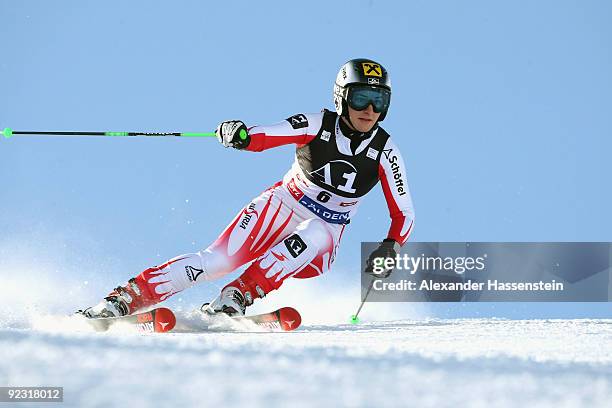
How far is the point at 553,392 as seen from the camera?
7.82 feet

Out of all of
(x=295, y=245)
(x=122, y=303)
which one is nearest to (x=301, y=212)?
(x=295, y=245)

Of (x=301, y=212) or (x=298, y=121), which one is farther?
(x=301, y=212)

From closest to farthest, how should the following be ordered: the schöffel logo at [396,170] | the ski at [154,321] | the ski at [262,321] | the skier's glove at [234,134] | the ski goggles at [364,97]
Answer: the ski at [154,321]
the ski at [262,321]
the skier's glove at [234,134]
the ski goggles at [364,97]
the schöffel logo at [396,170]

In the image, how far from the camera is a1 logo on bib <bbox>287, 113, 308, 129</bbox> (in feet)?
17.0

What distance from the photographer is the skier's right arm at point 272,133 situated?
4995mm

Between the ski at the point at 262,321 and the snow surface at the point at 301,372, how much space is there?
1208 mm

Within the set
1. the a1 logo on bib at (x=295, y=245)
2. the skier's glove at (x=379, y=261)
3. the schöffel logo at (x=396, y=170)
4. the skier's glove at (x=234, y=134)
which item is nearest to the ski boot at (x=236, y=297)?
the a1 logo on bib at (x=295, y=245)

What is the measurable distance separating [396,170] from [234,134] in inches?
42.9

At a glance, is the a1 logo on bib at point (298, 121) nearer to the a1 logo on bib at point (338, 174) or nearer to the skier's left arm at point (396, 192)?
the a1 logo on bib at point (338, 174)

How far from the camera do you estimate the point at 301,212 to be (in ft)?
17.6

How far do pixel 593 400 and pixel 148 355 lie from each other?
1.39 metres

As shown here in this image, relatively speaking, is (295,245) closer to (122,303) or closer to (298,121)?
(298,121)

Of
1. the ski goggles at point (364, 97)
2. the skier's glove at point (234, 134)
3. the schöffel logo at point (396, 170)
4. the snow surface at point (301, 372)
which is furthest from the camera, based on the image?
the schöffel logo at point (396, 170)

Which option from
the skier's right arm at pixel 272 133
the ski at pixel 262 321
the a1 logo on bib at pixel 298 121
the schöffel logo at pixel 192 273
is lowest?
the ski at pixel 262 321
